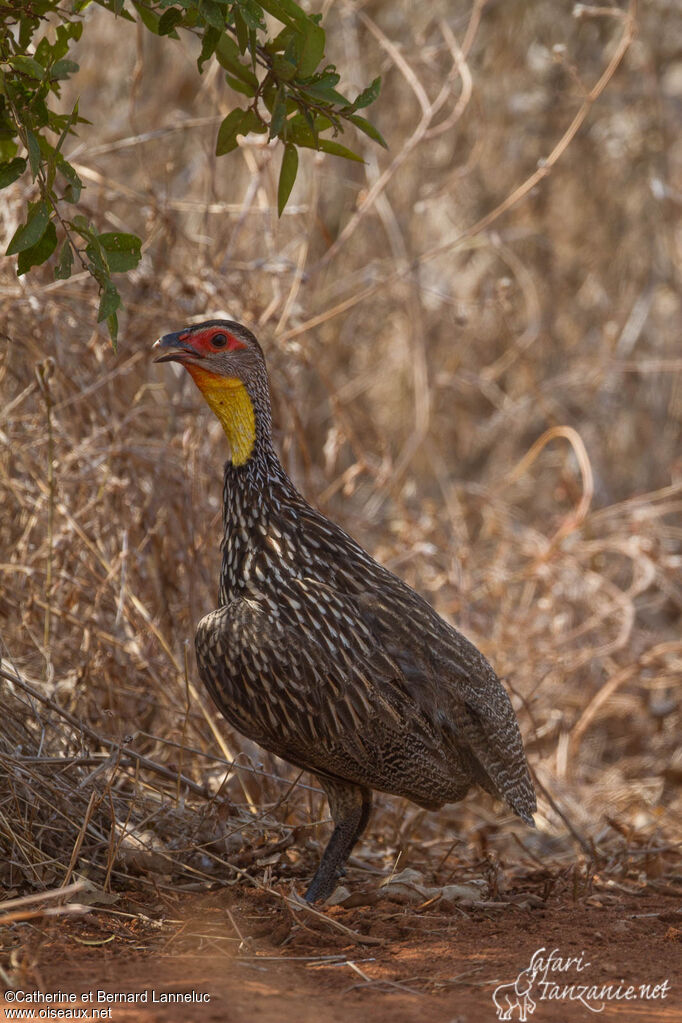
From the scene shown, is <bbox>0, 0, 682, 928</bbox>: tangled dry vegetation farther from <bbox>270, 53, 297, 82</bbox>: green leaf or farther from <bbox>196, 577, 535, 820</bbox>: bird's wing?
<bbox>270, 53, 297, 82</bbox>: green leaf

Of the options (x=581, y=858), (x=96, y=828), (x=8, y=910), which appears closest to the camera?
(x=8, y=910)

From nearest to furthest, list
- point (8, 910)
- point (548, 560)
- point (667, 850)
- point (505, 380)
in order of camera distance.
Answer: point (8, 910), point (667, 850), point (548, 560), point (505, 380)

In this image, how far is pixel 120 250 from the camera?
365 cm

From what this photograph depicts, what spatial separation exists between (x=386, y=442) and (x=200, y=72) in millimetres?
3683

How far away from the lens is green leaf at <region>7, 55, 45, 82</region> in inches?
129

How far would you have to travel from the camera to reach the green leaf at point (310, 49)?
3.34 metres

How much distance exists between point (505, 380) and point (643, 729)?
12.1 feet

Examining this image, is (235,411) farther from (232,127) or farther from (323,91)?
(323,91)

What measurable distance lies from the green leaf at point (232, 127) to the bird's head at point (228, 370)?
0.64 metres

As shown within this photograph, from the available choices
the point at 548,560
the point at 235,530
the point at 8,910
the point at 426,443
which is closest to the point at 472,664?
the point at 235,530

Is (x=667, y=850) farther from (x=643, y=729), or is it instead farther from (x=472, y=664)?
(x=643, y=729)

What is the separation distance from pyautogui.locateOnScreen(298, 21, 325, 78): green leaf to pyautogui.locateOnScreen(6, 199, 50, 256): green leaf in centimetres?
84

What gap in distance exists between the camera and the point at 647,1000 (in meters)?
3.09

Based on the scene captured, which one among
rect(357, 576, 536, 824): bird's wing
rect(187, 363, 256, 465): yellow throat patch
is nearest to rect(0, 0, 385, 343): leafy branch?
rect(187, 363, 256, 465): yellow throat patch
